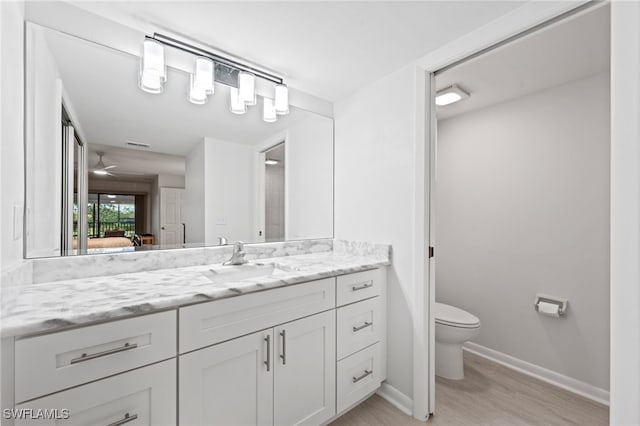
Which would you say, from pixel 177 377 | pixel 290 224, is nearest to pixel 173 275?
pixel 177 377

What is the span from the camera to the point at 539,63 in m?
1.77

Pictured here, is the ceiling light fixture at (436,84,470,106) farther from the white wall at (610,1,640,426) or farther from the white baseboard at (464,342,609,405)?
the white baseboard at (464,342,609,405)

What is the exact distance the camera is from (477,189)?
8.23 ft

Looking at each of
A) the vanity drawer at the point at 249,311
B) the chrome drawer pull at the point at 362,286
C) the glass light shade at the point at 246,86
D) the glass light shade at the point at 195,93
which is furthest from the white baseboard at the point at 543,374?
the glass light shade at the point at 195,93

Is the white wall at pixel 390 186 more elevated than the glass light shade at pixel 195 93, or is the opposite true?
the glass light shade at pixel 195 93

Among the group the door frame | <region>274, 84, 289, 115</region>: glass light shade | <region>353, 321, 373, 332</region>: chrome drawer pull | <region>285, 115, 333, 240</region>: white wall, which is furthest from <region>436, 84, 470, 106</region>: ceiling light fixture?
<region>353, 321, 373, 332</region>: chrome drawer pull

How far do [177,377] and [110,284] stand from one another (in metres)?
0.52

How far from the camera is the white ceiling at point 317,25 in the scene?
1.25 m

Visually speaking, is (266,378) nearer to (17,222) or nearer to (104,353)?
(104,353)

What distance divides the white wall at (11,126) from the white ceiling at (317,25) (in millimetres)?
344

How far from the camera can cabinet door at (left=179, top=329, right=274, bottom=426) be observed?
1.01 metres

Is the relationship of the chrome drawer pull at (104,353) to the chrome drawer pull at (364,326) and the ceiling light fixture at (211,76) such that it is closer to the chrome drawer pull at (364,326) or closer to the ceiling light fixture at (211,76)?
the chrome drawer pull at (364,326)

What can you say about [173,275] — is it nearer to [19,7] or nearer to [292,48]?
[19,7]

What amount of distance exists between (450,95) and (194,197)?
2045 mm
